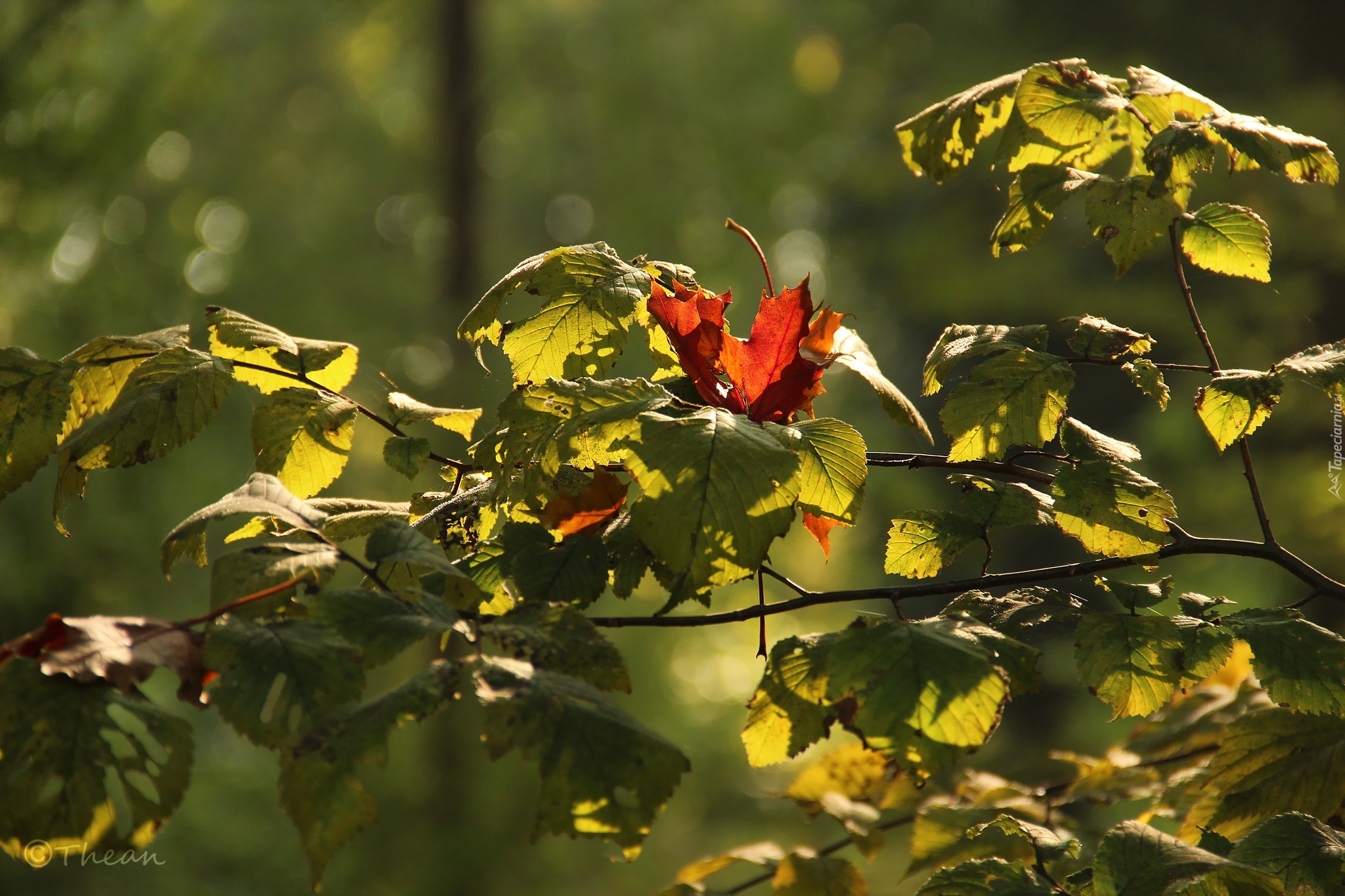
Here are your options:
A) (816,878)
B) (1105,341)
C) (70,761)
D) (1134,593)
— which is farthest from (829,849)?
(70,761)

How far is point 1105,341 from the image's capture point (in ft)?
1.77

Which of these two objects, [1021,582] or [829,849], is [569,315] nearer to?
[1021,582]

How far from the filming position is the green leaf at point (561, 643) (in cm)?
38

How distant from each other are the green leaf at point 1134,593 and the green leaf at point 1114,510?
23mm

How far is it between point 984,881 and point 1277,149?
461mm

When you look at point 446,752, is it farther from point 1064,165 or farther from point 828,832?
point 1064,165

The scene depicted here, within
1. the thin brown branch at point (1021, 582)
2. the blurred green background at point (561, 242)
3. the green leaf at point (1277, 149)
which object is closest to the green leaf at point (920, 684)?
the thin brown branch at point (1021, 582)

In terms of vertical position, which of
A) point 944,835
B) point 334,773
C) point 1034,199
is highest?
point 1034,199

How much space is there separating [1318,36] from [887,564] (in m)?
3.60

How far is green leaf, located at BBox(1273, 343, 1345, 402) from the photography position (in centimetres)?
48

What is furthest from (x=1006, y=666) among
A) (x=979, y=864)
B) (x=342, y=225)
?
(x=342, y=225)

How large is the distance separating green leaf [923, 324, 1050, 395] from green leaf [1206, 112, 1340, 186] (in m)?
0.15

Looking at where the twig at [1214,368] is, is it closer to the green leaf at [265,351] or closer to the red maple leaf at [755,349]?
the red maple leaf at [755,349]

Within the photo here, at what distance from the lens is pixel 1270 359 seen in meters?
3.15
